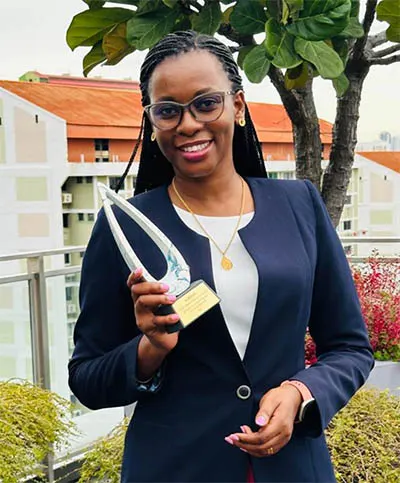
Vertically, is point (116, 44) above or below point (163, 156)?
above

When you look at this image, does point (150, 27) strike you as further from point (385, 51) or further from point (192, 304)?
point (192, 304)

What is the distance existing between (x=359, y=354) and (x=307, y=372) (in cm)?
10

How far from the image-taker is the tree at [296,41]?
1695 mm

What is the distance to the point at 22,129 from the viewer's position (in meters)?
2.90

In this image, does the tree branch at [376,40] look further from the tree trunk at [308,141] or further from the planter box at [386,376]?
the planter box at [386,376]

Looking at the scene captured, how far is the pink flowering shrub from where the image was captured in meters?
3.15

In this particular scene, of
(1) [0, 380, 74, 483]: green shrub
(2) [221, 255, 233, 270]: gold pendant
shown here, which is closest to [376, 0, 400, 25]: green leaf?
(2) [221, 255, 233, 270]: gold pendant

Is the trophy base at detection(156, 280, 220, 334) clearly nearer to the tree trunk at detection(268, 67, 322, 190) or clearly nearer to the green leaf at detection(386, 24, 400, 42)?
the green leaf at detection(386, 24, 400, 42)

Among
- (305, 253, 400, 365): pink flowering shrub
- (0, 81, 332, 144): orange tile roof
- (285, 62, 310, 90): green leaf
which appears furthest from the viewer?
(305, 253, 400, 365): pink flowering shrub

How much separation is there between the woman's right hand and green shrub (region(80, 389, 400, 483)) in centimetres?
146

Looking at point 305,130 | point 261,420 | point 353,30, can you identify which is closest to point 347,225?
point 305,130

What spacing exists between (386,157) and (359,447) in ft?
4.74

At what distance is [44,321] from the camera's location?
2.75 m

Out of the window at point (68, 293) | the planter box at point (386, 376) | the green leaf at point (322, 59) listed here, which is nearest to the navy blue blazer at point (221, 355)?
the green leaf at point (322, 59)
